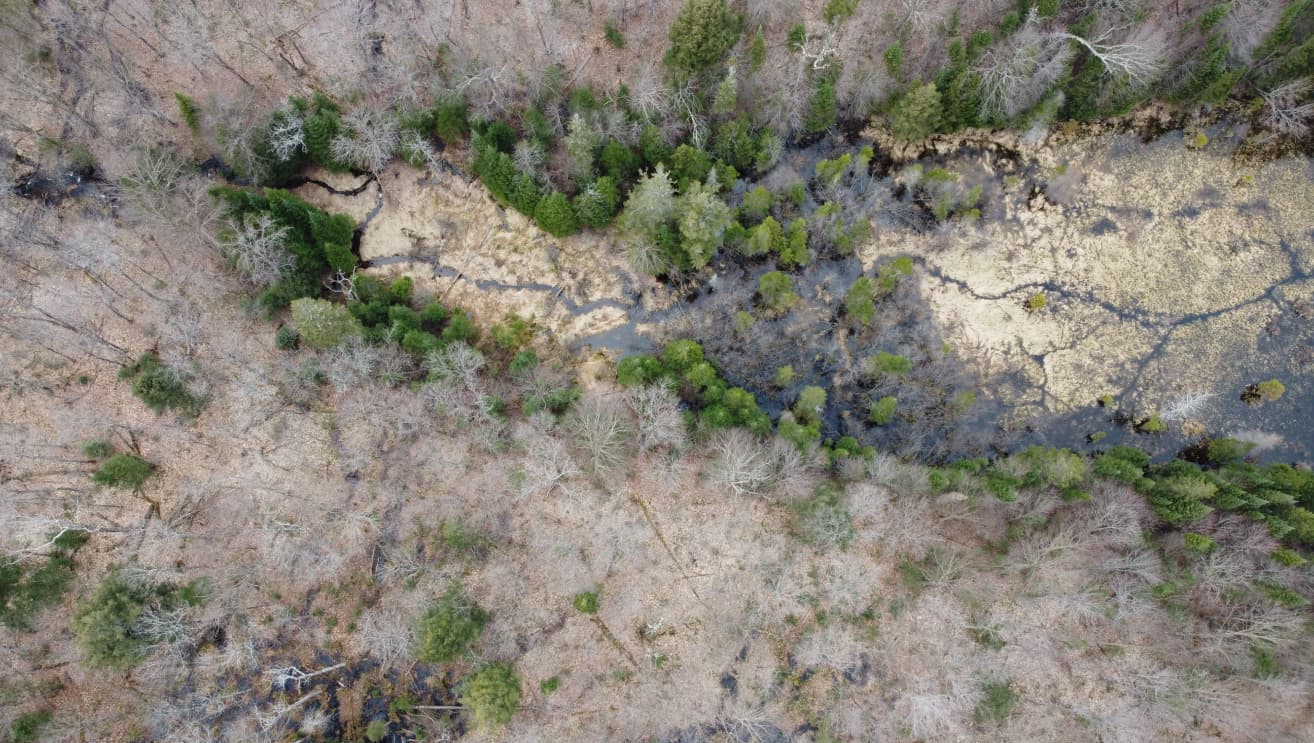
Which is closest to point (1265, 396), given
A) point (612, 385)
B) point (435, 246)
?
point (612, 385)

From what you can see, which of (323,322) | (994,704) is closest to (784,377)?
(994,704)

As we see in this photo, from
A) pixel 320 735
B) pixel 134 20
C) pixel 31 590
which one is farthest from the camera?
pixel 134 20

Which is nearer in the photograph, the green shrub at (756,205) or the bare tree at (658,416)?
the bare tree at (658,416)

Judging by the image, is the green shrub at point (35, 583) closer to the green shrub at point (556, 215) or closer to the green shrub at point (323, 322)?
the green shrub at point (323, 322)

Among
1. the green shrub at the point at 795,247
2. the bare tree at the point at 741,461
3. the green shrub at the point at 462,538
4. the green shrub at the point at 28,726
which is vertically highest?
the green shrub at the point at 795,247

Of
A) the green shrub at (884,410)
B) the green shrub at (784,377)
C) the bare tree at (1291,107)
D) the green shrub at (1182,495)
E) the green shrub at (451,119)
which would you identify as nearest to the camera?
the green shrub at (1182,495)

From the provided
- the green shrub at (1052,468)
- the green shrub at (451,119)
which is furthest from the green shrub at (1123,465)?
the green shrub at (451,119)

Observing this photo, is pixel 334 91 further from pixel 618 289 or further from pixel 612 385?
pixel 612 385
